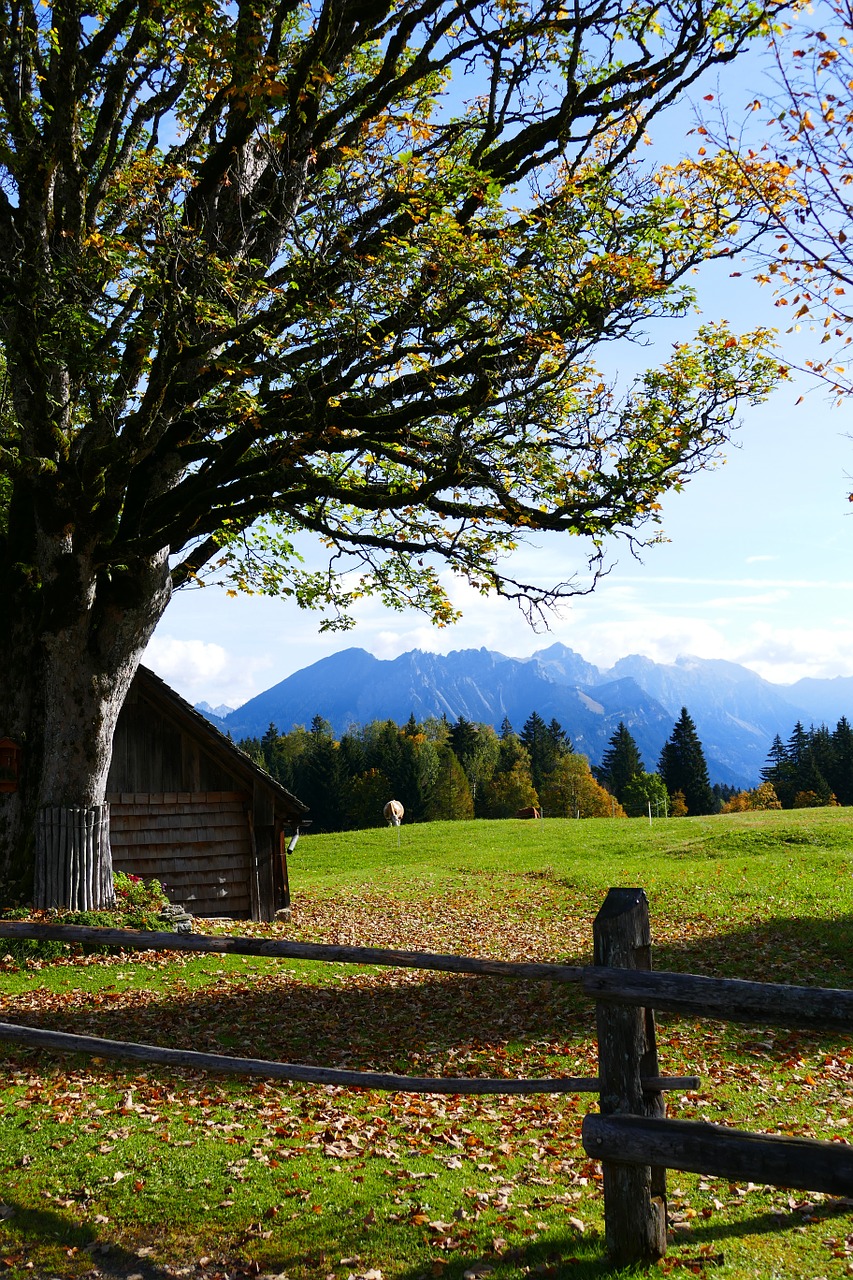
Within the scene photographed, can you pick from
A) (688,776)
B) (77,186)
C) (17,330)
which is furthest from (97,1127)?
(688,776)

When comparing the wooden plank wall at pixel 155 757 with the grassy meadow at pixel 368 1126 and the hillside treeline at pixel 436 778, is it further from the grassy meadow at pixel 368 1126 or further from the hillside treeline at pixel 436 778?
the hillside treeline at pixel 436 778

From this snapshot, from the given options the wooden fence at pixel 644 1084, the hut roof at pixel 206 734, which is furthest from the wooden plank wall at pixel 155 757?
the wooden fence at pixel 644 1084

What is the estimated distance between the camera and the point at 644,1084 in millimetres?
5418

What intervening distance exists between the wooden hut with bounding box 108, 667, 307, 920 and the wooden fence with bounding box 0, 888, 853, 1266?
15739 mm

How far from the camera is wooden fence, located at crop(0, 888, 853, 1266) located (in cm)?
465

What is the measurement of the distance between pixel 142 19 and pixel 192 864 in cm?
1763

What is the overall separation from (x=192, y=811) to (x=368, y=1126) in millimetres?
15055

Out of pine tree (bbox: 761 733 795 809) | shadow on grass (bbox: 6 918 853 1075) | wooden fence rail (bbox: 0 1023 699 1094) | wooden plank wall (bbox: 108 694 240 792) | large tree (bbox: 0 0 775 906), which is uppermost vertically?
large tree (bbox: 0 0 775 906)

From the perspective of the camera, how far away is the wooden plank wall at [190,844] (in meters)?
20.9

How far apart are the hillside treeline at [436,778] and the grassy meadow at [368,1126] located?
216ft

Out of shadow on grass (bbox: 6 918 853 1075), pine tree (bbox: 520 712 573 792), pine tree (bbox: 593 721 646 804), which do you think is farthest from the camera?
pine tree (bbox: 520 712 573 792)

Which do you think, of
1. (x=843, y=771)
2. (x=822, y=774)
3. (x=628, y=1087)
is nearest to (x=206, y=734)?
(x=628, y=1087)

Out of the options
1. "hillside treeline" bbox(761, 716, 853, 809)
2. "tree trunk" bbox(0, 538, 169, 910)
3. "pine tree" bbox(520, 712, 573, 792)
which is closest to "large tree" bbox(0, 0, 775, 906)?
"tree trunk" bbox(0, 538, 169, 910)

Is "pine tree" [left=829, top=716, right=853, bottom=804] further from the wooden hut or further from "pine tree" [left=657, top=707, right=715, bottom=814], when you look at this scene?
the wooden hut
